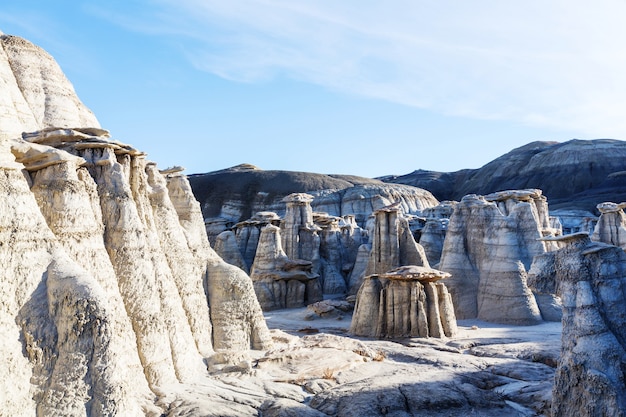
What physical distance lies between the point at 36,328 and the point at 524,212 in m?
17.8

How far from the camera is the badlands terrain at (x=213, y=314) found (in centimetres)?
664

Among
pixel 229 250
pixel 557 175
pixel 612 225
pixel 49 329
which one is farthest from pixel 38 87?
pixel 557 175

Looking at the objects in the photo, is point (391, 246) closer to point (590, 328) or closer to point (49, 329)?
point (590, 328)

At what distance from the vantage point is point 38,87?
14.2m

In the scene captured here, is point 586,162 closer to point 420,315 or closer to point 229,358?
point 420,315

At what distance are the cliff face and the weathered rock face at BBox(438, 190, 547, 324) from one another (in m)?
9.72

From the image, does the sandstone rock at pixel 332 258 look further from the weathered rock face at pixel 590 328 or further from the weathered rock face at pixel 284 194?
the weathered rock face at pixel 284 194

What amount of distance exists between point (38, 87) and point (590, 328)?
12.9 m

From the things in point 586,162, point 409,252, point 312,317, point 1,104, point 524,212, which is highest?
point 586,162

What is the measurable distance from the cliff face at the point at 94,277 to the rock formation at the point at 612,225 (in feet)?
58.0

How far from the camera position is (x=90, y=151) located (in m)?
9.46

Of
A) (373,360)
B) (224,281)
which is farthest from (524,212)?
(224,281)

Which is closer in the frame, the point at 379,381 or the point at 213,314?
the point at 379,381

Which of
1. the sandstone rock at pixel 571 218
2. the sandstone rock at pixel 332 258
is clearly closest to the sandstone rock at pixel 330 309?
the sandstone rock at pixel 332 258
